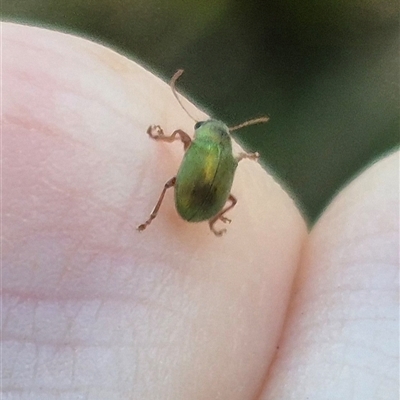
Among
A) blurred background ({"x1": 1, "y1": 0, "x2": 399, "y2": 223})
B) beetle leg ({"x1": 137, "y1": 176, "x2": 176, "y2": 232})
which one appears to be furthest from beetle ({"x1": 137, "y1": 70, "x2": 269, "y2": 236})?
blurred background ({"x1": 1, "y1": 0, "x2": 399, "y2": 223})

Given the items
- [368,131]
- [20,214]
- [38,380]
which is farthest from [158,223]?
[368,131]

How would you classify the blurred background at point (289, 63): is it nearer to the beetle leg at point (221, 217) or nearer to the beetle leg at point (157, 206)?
the beetle leg at point (221, 217)

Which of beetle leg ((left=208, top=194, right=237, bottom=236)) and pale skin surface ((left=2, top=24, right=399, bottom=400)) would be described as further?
beetle leg ((left=208, top=194, right=237, bottom=236))

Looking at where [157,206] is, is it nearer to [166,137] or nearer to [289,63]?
[166,137]

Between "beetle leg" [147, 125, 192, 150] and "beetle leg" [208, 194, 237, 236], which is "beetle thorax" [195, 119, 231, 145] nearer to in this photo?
"beetle leg" [147, 125, 192, 150]

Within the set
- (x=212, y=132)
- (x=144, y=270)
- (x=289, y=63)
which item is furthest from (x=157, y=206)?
(x=289, y=63)

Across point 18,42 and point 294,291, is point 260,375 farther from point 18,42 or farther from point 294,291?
point 18,42

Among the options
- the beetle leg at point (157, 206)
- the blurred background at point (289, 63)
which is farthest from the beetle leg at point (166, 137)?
the blurred background at point (289, 63)
